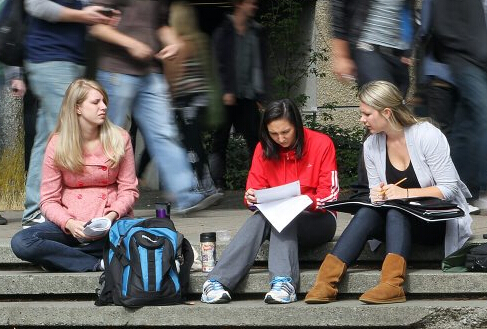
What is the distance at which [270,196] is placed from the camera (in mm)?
6258

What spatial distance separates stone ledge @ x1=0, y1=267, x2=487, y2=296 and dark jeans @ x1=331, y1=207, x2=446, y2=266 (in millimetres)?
183

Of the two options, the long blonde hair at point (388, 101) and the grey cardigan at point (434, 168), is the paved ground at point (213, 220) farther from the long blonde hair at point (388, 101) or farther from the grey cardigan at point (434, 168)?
the long blonde hair at point (388, 101)

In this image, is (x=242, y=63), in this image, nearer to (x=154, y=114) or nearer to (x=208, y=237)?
(x=154, y=114)

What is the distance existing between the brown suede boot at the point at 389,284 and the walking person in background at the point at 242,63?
257cm

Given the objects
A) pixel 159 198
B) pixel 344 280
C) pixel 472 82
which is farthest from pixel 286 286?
pixel 159 198

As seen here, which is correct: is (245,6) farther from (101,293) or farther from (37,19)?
(101,293)

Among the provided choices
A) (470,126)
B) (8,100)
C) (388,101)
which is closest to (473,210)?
(470,126)

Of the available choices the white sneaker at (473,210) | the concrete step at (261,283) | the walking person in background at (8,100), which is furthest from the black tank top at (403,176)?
the walking person in background at (8,100)

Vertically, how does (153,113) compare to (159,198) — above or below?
above

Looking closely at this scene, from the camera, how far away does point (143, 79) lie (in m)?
7.45

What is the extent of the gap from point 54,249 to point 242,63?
233 centimetres

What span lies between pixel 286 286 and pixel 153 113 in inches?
72.1

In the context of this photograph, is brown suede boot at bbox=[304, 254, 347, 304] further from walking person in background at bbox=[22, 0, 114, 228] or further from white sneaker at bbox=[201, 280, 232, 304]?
walking person in background at bbox=[22, 0, 114, 228]

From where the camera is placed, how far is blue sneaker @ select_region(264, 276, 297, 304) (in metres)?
6.08
